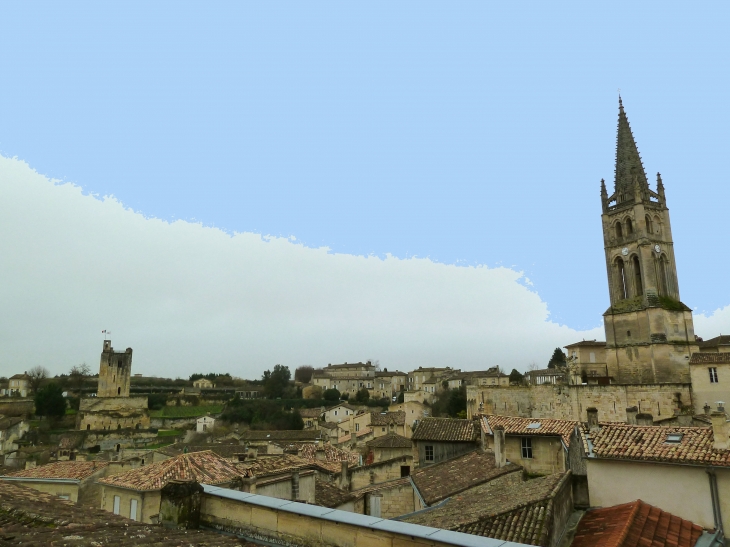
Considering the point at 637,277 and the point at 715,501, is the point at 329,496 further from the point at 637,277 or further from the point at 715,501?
the point at 637,277

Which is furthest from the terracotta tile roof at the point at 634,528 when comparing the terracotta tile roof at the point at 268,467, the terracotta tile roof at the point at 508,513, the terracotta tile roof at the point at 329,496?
the terracotta tile roof at the point at 268,467

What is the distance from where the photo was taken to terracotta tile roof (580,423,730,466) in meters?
11.2

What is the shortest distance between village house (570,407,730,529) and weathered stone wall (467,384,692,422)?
2679cm

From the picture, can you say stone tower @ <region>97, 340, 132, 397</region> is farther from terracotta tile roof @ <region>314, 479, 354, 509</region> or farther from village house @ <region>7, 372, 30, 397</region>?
terracotta tile roof @ <region>314, 479, 354, 509</region>

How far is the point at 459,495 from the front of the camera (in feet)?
50.9

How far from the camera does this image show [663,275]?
1718 inches

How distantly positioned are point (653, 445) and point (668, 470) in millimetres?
863

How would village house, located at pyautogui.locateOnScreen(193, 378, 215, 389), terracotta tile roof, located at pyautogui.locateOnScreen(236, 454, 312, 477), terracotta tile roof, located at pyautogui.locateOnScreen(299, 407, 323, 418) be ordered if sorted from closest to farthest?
terracotta tile roof, located at pyautogui.locateOnScreen(236, 454, 312, 477), terracotta tile roof, located at pyautogui.locateOnScreen(299, 407, 323, 418), village house, located at pyautogui.locateOnScreen(193, 378, 215, 389)

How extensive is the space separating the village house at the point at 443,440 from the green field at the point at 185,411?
6727 centimetres

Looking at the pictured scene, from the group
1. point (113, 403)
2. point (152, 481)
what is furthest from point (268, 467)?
point (113, 403)

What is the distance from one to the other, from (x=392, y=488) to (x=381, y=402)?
82.5 m

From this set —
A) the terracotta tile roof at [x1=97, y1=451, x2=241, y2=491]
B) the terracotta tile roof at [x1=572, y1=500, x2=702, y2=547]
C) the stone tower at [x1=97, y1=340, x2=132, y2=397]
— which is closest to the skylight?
the terracotta tile roof at [x1=572, y1=500, x2=702, y2=547]

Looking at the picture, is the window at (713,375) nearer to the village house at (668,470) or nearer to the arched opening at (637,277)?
the arched opening at (637,277)

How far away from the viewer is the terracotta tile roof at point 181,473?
17.5 metres
